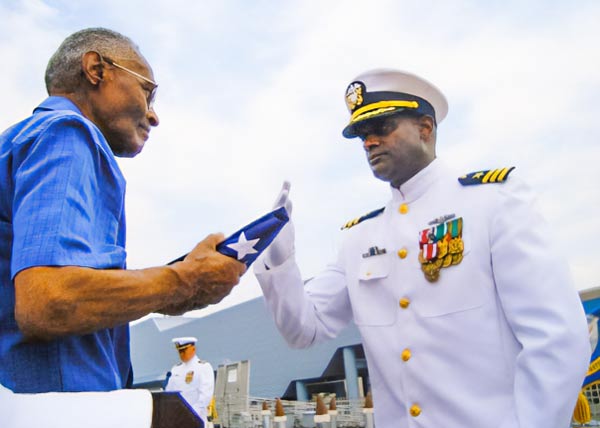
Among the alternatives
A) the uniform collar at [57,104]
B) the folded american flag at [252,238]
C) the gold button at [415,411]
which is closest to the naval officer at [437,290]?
the gold button at [415,411]

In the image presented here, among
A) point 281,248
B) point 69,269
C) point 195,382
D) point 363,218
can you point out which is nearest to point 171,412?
point 69,269

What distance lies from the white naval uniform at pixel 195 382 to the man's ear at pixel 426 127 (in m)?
8.83

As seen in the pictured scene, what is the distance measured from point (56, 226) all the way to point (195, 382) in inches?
415

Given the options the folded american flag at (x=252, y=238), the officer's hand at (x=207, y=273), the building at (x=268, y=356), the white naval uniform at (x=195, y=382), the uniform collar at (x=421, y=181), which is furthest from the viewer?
the building at (x=268, y=356)

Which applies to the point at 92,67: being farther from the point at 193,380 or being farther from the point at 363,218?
the point at 193,380

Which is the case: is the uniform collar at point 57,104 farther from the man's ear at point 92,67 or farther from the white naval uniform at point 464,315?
the white naval uniform at point 464,315

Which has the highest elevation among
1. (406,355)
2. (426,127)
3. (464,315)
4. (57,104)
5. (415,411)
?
(426,127)

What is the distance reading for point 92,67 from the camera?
1.65 m

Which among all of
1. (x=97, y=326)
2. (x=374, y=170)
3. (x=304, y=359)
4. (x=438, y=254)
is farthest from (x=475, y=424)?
(x=304, y=359)

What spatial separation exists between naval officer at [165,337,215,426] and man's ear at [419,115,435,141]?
8.73 meters

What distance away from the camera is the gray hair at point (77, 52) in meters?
1.64

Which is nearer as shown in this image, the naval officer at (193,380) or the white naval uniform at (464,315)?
the white naval uniform at (464,315)

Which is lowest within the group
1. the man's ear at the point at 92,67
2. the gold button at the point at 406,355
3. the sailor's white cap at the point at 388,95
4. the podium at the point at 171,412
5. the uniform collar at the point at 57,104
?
the podium at the point at 171,412

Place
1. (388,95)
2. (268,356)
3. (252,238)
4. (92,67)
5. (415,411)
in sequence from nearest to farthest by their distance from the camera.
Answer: (252,238), (92,67), (415,411), (388,95), (268,356)
